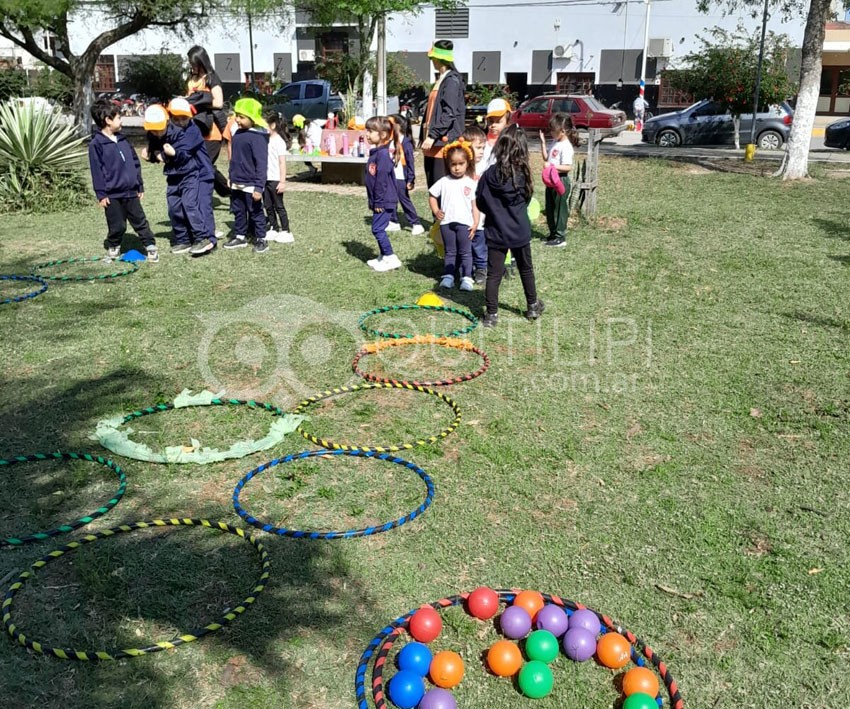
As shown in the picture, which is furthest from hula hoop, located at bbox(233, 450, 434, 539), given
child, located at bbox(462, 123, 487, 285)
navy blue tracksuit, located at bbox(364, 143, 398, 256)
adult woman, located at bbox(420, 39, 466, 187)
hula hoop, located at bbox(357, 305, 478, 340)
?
adult woman, located at bbox(420, 39, 466, 187)

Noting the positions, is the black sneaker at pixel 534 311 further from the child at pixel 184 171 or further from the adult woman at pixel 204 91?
the adult woman at pixel 204 91

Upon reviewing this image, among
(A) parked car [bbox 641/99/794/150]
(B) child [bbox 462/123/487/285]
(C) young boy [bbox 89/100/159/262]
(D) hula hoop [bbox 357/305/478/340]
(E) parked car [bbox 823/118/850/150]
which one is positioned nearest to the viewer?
(D) hula hoop [bbox 357/305/478/340]

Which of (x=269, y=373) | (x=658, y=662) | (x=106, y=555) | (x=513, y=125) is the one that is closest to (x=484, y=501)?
(x=658, y=662)

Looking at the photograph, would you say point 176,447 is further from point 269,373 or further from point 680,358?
point 680,358

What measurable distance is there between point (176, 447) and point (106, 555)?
1.14 m

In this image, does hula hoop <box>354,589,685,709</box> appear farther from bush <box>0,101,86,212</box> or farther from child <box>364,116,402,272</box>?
bush <box>0,101,86,212</box>

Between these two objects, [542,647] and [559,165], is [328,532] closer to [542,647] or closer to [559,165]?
[542,647]

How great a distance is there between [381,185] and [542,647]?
6240mm

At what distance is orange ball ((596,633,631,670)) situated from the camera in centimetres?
322

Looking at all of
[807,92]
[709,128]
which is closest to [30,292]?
[807,92]

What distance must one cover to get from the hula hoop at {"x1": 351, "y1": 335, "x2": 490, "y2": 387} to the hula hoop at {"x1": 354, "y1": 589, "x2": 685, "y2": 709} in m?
2.44

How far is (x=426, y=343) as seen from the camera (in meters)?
6.79

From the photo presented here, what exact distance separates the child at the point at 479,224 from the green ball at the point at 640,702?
5.74m

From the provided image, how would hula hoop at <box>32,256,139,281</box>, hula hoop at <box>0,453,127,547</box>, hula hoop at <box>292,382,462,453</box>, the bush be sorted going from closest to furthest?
hula hoop at <box>0,453,127,547</box>
hula hoop at <box>292,382,462,453</box>
hula hoop at <box>32,256,139,281</box>
the bush
